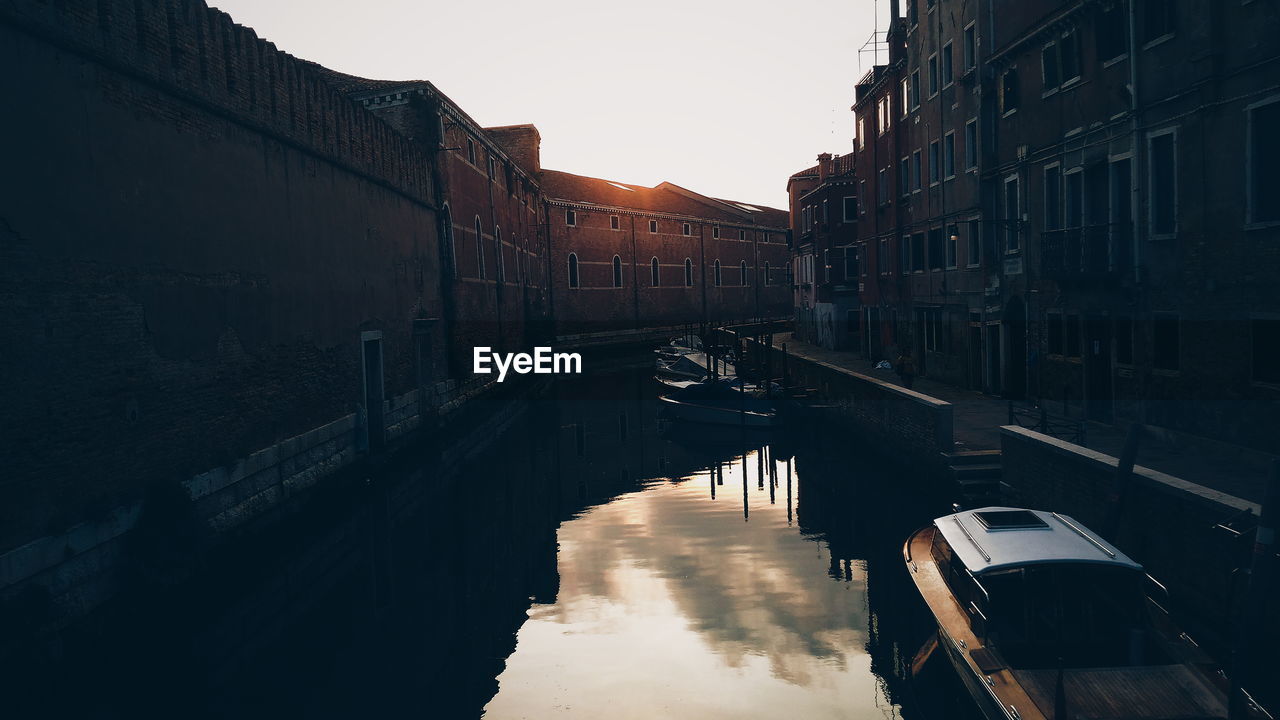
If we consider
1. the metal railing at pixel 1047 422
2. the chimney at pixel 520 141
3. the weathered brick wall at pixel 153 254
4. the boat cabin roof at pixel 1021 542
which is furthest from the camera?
the chimney at pixel 520 141

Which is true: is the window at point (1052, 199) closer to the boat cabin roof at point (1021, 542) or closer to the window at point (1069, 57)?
the window at point (1069, 57)

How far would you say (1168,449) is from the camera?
11.3 meters

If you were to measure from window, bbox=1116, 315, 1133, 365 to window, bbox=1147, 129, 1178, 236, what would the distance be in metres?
1.43

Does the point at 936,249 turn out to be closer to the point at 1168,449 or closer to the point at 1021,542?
the point at 1168,449

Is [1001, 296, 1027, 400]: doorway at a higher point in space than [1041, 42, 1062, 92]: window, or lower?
lower

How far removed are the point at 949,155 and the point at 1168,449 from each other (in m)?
10.6

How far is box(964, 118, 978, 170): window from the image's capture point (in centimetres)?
1830

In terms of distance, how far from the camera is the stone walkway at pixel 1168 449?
30.0 ft

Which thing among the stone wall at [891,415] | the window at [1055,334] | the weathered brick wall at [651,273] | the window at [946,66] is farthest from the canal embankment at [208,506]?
the weathered brick wall at [651,273]

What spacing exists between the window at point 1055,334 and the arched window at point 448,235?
14.8 metres

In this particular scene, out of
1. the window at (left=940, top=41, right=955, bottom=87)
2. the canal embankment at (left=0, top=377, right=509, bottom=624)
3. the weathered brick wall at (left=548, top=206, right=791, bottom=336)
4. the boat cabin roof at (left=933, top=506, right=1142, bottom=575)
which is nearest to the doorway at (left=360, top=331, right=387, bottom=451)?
the canal embankment at (left=0, top=377, right=509, bottom=624)

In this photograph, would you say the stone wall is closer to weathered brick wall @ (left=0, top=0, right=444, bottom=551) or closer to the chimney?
weathered brick wall @ (left=0, top=0, right=444, bottom=551)

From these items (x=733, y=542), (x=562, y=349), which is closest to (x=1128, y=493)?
(x=733, y=542)

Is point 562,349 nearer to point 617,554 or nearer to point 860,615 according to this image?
point 617,554
